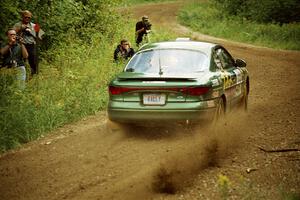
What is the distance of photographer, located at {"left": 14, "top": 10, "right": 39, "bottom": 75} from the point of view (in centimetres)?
1270

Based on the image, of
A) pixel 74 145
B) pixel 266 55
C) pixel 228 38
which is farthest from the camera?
pixel 228 38

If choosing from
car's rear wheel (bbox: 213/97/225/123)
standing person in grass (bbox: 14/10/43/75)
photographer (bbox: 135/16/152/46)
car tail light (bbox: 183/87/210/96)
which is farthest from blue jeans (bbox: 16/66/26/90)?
photographer (bbox: 135/16/152/46)

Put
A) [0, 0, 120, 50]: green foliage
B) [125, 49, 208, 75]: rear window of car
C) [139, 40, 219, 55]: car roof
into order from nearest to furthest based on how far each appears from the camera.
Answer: [125, 49, 208, 75]: rear window of car, [139, 40, 219, 55]: car roof, [0, 0, 120, 50]: green foliage

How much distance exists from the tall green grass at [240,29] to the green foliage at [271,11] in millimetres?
724

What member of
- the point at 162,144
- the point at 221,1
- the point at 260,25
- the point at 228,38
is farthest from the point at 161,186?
the point at 221,1

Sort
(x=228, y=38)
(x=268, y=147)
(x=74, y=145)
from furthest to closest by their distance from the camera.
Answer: (x=228, y=38), (x=74, y=145), (x=268, y=147)

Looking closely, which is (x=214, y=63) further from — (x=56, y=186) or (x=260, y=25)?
(x=260, y=25)

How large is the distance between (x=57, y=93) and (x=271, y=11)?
23577 mm

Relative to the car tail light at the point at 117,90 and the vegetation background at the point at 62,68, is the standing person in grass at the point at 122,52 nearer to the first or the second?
the vegetation background at the point at 62,68

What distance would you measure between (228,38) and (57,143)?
72.5 feet

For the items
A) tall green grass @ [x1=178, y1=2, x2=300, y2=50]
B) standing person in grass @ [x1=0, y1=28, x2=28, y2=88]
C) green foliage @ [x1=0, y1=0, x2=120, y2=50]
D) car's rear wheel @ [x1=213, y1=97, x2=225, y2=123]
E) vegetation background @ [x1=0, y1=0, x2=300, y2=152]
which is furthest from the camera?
tall green grass @ [x1=178, y1=2, x2=300, y2=50]

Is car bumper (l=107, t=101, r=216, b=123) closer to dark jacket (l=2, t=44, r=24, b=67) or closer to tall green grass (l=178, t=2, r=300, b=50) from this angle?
dark jacket (l=2, t=44, r=24, b=67)

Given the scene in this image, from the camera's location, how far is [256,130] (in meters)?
9.82

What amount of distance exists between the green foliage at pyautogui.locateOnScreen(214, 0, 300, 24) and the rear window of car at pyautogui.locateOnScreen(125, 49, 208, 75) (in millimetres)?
23973
